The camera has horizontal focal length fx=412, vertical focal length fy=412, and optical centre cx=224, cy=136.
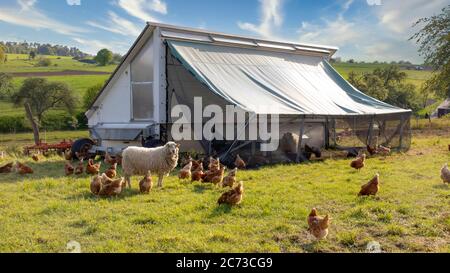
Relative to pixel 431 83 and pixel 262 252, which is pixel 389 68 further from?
pixel 262 252

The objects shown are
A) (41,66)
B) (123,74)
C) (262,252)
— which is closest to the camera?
(262,252)

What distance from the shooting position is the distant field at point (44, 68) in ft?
159

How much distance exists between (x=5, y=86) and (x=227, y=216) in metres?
41.7

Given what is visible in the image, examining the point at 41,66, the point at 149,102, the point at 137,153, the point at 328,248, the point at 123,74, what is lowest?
the point at 328,248

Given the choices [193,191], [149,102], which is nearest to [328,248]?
[193,191]

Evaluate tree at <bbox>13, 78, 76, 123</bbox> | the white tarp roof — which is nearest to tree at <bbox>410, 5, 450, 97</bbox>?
the white tarp roof

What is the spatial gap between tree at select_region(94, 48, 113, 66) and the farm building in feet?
149

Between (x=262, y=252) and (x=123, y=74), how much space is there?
10788mm

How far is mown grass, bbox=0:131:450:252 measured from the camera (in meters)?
4.91

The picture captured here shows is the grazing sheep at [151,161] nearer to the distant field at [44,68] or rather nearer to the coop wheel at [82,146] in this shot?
the coop wheel at [82,146]

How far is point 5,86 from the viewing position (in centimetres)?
4112

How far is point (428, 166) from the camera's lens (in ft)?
38.0

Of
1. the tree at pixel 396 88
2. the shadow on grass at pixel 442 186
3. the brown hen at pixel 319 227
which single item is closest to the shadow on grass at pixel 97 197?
the brown hen at pixel 319 227

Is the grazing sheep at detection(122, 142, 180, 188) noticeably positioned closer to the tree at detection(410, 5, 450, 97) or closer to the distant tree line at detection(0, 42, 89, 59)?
the tree at detection(410, 5, 450, 97)
